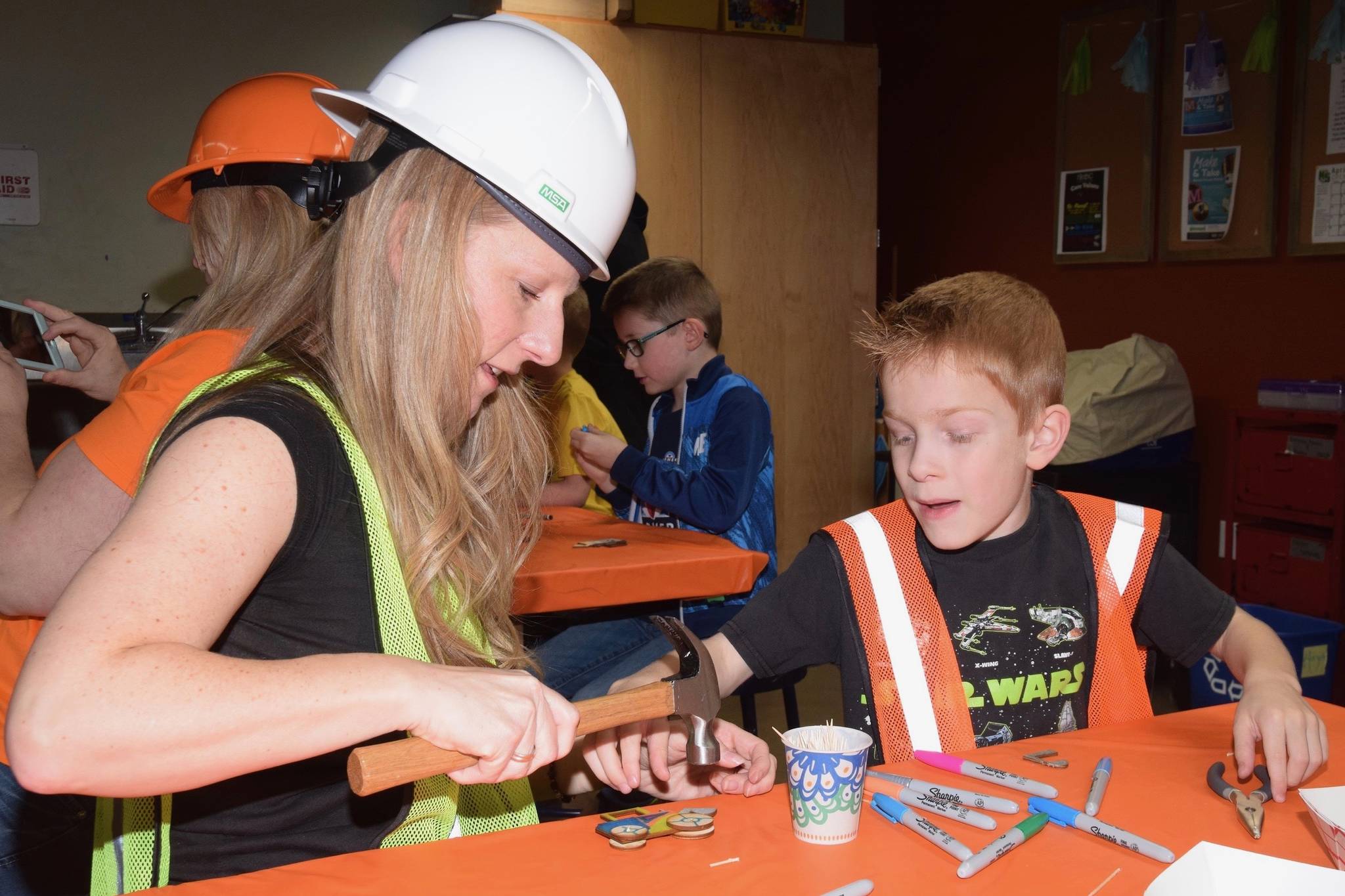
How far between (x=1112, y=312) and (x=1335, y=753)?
506 centimetres

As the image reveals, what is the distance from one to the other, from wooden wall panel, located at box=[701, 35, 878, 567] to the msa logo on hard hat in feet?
14.1

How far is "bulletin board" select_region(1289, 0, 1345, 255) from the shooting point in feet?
16.0

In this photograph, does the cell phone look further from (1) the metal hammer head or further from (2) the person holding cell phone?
(1) the metal hammer head

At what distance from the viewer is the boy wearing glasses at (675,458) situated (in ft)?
9.78

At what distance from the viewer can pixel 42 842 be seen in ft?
5.37

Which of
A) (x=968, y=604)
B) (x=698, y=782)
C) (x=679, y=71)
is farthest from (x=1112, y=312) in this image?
(x=698, y=782)

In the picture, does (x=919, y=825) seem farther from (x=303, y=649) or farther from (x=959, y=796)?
(x=303, y=649)

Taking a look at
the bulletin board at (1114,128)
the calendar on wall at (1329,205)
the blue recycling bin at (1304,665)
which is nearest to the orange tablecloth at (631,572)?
the blue recycling bin at (1304,665)

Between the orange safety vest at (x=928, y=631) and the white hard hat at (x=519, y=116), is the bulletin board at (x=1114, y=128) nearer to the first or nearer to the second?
the orange safety vest at (x=928, y=631)

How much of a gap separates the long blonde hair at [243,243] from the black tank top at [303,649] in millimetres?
723

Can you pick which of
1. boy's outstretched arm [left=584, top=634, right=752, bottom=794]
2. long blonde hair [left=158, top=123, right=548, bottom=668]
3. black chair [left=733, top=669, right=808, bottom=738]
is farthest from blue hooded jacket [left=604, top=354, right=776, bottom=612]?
long blonde hair [left=158, top=123, right=548, bottom=668]

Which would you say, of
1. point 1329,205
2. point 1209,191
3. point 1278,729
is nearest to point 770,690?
point 1278,729

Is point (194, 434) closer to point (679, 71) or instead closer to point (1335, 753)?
point (1335, 753)

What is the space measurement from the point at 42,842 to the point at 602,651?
151 centimetres
